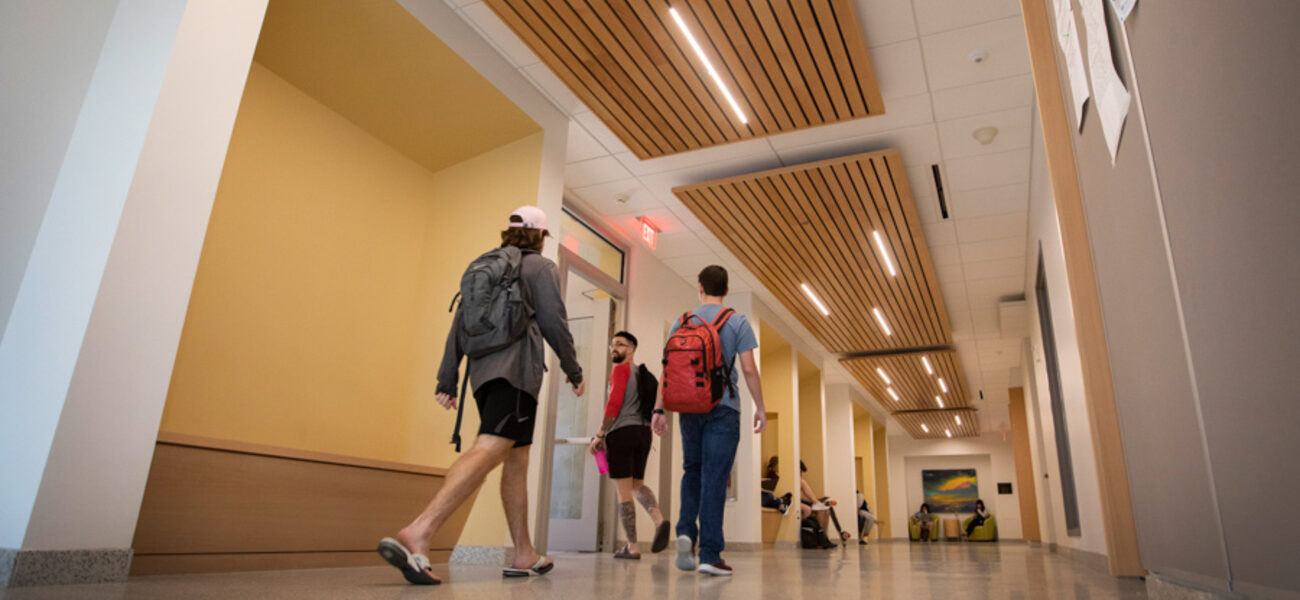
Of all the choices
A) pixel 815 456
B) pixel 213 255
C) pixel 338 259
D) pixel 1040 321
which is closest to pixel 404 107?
pixel 338 259

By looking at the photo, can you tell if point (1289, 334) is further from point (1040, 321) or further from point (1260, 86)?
point (1040, 321)

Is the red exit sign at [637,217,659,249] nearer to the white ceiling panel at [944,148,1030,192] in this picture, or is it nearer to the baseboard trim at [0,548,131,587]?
the white ceiling panel at [944,148,1030,192]

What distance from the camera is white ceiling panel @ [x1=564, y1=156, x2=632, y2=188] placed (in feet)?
20.3

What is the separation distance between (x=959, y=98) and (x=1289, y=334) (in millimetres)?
4832

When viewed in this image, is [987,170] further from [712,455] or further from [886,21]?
[712,455]

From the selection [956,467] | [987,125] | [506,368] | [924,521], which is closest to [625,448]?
[506,368]

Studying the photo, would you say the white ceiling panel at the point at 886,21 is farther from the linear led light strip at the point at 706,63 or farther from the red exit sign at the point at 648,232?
the red exit sign at the point at 648,232

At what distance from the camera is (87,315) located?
Result: 229cm

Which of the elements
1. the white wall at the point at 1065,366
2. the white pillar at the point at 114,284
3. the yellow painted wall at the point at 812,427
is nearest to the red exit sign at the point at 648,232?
the white wall at the point at 1065,366

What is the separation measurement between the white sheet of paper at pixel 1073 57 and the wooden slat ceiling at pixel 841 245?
3.40 metres

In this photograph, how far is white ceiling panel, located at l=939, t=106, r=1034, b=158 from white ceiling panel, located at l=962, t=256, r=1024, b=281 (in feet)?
8.92

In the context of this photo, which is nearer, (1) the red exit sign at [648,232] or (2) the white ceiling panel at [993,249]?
(1) the red exit sign at [648,232]

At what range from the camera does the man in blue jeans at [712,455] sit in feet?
10.4

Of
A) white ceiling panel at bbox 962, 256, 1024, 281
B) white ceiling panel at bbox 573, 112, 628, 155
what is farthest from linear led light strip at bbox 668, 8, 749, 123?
white ceiling panel at bbox 962, 256, 1024, 281
